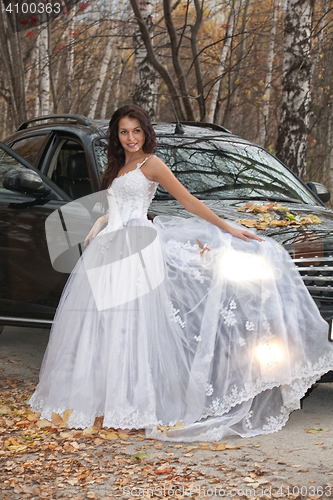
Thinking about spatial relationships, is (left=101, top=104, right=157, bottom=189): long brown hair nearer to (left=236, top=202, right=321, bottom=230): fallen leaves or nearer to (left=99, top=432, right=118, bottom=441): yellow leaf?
(left=236, top=202, right=321, bottom=230): fallen leaves

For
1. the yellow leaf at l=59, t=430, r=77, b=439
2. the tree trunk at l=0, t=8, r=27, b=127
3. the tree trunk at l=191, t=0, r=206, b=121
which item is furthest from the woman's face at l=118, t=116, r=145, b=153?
the tree trunk at l=0, t=8, r=27, b=127

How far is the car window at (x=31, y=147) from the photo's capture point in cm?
516

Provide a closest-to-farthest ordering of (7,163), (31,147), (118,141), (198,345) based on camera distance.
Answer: (198,345) → (118,141) → (7,163) → (31,147)

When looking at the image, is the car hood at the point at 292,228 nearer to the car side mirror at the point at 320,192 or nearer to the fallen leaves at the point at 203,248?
the fallen leaves at the point at 203,248

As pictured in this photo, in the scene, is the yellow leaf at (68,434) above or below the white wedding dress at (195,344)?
below

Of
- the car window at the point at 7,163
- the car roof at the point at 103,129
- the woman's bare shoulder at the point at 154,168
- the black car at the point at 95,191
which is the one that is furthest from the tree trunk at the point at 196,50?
the woman's bare shoulder at the point at 154,168

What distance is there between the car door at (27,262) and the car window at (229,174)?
0.92 metres

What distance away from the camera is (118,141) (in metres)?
3.87

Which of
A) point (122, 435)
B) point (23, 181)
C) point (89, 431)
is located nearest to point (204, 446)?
point (122, 435)

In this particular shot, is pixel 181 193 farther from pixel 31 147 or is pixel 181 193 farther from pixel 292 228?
pixel 31 147

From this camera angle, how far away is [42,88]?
43.3ft

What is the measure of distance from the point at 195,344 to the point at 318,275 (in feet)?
2.76

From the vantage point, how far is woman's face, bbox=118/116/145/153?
12.2 ft

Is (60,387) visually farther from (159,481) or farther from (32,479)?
(159,481)
